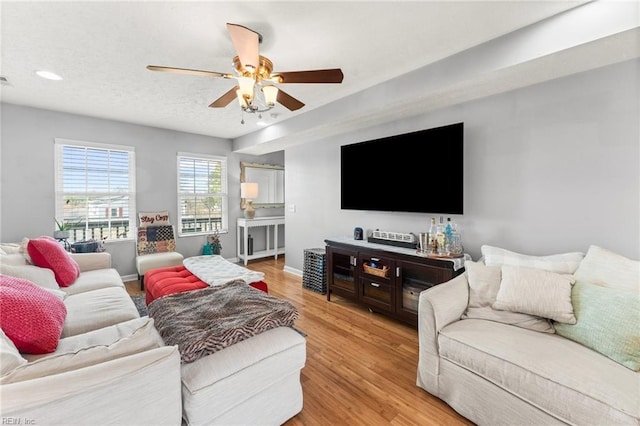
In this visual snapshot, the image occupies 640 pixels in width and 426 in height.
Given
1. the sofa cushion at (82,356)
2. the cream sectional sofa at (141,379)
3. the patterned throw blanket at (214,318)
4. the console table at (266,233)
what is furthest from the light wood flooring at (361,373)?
the console table at (266,233)

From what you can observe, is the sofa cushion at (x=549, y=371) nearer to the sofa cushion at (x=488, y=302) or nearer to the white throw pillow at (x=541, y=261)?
the sofa cushion at (x=488, y=302)

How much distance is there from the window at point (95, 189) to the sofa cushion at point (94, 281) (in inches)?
55.4

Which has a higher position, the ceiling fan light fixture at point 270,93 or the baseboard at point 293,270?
the ceiling fan light fixture at point 270,93

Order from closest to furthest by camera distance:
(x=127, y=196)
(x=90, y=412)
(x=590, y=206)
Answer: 1. (x=90, y=412)
2. (x=590, y=206)
3. (x=127, y=196)

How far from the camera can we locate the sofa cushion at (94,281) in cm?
252

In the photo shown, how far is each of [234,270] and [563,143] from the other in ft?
10.8

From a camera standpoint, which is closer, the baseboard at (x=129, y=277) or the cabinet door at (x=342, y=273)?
the cabinet door at (x=342, y=273)

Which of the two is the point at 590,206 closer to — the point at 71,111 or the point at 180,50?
the point at 180,50

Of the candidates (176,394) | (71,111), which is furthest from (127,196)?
(176,394)

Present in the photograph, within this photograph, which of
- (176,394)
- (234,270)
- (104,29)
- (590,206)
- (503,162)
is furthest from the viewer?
(234,270)

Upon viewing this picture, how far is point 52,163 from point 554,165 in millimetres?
5826

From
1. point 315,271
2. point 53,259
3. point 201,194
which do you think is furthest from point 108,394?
point 201,194

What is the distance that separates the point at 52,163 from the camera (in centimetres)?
377

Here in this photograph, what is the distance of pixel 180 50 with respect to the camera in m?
2.20
